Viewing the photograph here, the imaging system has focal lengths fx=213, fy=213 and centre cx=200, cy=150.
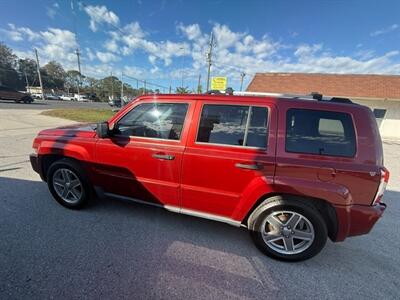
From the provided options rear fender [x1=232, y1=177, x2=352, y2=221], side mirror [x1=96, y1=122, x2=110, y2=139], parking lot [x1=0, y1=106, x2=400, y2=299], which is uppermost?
side mirror [x1=96, y1=122, x2=110, y2=139]

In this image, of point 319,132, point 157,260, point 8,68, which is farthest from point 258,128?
point 8,68

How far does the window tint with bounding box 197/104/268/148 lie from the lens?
2.35 metres

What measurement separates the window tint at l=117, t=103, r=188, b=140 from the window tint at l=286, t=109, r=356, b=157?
1251 millimetres

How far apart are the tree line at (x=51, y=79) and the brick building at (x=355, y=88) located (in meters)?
58.9

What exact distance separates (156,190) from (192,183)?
0.53 m

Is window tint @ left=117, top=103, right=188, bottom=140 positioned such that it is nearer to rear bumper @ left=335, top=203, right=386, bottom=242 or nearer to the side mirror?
the side mirror

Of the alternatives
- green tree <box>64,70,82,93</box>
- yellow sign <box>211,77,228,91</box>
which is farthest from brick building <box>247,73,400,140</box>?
green tree <box>64,70,82,93</box>

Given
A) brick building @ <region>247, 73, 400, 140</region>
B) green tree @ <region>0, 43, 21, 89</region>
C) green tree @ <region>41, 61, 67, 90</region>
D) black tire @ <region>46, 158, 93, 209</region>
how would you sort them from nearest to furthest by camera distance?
black tire @ <region>46, 158, 93, 209</region>, brick building @ <region>247, 73, 400, 140</region>, green tree @ <region>0, 43, 21, 89</region>, green tree @ <region>41, 61, 67, 90</region>

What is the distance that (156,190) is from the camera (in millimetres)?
2775

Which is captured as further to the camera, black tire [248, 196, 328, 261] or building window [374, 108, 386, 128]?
building window [374, 108, 386, 128]

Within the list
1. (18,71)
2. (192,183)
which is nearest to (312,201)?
(192,183)

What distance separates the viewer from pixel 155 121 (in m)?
2.75

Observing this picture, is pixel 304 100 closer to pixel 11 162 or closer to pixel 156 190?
pixel 156 190

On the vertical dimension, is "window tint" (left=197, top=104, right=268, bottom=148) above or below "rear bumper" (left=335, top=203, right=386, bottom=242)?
above
